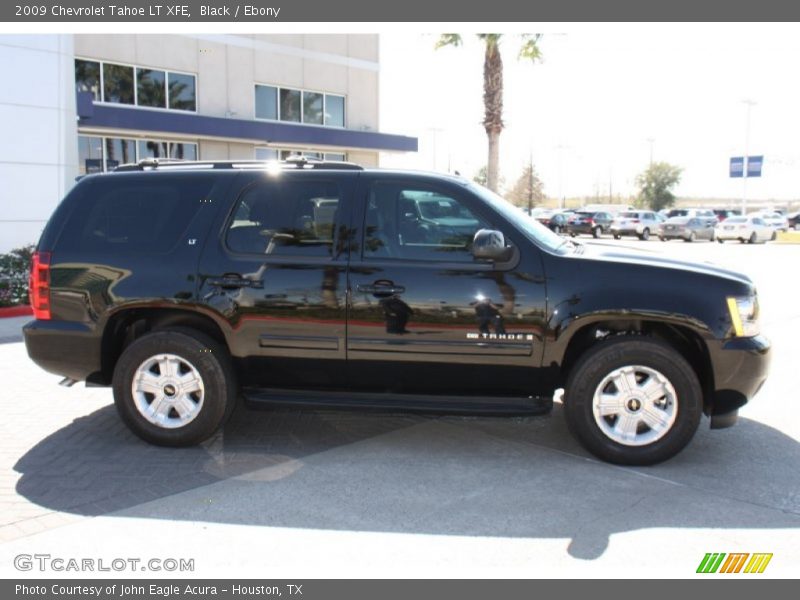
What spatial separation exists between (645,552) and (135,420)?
3.41 metres

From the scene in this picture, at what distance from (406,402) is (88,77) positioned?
2165 centimetres

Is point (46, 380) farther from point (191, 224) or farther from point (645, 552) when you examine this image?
point (645, 552)

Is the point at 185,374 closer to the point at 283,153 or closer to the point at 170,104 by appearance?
the point at 170,104

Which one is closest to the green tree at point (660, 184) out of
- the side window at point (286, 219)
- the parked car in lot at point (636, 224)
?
the parked car in lot at point (636, 224)

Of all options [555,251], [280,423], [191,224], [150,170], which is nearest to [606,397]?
[555,251]

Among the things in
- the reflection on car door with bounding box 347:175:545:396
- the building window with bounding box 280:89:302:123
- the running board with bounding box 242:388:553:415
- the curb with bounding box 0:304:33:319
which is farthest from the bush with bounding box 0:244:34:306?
the building window with bounding box 280:89:302:123

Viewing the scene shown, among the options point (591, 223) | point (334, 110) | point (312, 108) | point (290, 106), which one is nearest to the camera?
point (290, 106)

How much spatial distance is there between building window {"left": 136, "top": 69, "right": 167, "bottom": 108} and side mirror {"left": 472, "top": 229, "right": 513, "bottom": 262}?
2218cm

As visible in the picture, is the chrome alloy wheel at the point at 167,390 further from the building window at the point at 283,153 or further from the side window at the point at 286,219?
the building window at the point at 283,153

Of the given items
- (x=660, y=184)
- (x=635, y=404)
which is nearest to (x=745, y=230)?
(x=635, y=404)

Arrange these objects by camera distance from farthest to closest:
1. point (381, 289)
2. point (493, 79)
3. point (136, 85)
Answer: point (136, 85), point (493, 79), point (381, 289)

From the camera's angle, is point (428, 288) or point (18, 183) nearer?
point (428, 288)

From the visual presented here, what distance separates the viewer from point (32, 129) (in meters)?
12.4

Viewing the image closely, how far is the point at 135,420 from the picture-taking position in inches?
202
